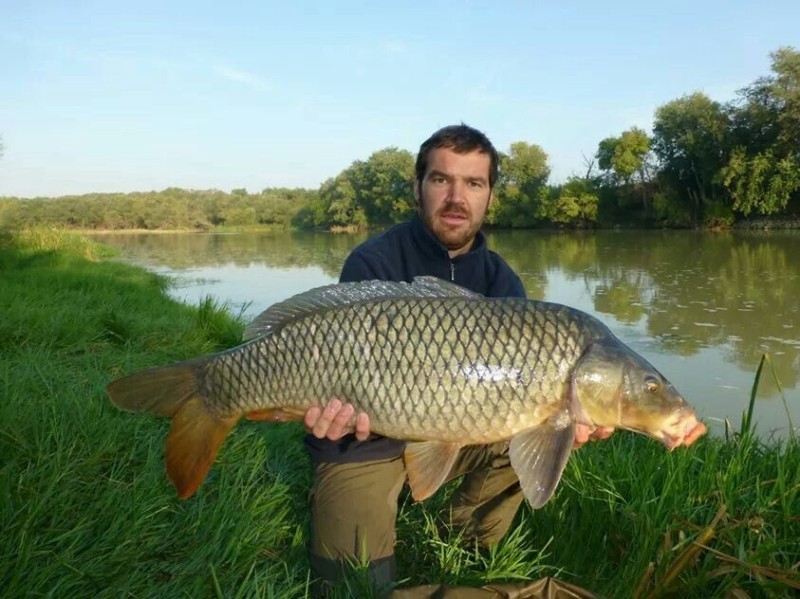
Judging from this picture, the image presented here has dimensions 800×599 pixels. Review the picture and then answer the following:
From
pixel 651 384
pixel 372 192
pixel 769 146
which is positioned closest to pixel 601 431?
pixel 651 384

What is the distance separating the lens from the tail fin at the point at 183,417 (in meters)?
1.51

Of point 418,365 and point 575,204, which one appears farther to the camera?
point 575,204

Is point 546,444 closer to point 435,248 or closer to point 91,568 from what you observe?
point 435,248

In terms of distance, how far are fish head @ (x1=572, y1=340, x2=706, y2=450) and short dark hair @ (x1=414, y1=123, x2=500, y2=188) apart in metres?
0.91

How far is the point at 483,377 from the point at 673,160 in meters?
30.8

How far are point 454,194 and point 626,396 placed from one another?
0.91 meters

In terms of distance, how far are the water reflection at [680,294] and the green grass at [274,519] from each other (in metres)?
1.93

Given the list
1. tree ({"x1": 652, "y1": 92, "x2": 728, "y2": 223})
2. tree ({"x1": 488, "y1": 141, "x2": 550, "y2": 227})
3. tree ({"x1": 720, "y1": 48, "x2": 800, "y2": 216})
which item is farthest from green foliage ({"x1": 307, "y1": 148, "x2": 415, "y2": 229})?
tree ({"x1": 720, "y1": 48, "x2": 800, "y2": 216})

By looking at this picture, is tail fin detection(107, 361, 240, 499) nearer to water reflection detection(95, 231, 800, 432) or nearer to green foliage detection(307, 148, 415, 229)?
water reflection detection(95, 231, 800, 432)

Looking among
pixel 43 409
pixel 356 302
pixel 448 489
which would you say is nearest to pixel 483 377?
pixel 356 302

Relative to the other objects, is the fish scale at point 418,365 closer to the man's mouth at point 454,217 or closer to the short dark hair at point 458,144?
the man's mouth at point 454,217

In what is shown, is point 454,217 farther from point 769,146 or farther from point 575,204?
point 575,204

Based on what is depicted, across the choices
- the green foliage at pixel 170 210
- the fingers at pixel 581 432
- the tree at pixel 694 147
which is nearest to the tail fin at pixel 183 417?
the fingers at pixel 581 432

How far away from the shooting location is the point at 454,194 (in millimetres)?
2084
